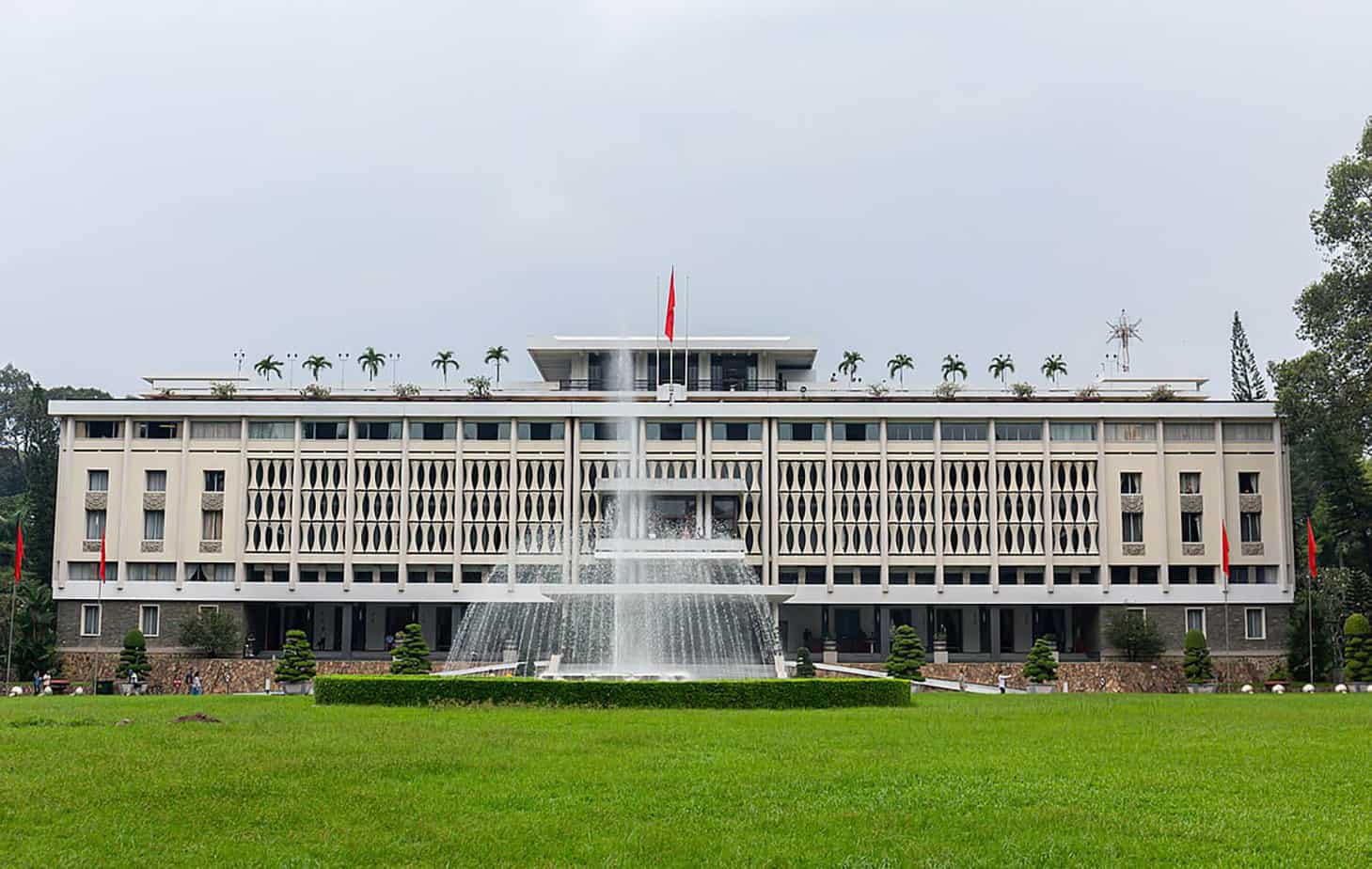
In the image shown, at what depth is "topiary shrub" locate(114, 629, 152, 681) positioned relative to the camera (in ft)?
152

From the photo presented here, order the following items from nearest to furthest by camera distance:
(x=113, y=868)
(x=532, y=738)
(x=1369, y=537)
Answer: (x=113, y=868)
(x=532, y=738)
(x=1369, y=537)

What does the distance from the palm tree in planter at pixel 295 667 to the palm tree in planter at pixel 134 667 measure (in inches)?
180

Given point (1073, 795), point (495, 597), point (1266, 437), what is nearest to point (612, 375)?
point (495, 597)

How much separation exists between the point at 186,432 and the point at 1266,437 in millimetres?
40766

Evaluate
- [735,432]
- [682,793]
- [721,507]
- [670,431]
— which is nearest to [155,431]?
[670,431]

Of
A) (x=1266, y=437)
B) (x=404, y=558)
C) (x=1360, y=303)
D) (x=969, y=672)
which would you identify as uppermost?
(x=1360, y=303)

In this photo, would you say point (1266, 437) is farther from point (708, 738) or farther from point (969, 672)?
point (708, 738)

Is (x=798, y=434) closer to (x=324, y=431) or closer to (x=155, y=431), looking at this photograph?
(x=324, y=431)

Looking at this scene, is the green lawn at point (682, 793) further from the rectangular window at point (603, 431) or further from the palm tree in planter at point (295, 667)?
the rectangular window at point (603, 431)

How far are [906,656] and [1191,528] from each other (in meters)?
15.4

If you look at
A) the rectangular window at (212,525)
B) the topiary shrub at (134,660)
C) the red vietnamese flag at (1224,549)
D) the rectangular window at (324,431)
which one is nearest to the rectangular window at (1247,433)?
the red vietnamese flag at (1224,549)

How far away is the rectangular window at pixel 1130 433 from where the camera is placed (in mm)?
53500

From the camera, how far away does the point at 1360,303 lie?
146 ft

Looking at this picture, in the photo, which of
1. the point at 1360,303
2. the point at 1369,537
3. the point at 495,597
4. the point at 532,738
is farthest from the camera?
the point at 1369,537
